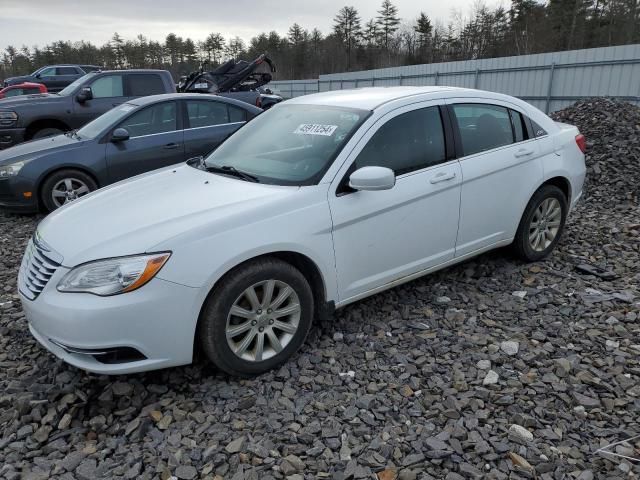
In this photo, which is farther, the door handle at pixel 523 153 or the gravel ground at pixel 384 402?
the door handle at pixel 523 153

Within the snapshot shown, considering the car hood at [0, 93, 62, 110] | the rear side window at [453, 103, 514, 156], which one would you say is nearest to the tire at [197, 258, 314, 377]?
the rear side window at [453, 103, 514, 156]

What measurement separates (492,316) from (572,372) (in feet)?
2.62

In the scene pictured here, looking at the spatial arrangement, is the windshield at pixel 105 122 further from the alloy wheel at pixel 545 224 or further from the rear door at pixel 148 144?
the alloy wheel at pixel 545 224

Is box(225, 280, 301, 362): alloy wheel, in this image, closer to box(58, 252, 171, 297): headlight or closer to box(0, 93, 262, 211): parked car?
box(58, 252, 171, 297): headlight

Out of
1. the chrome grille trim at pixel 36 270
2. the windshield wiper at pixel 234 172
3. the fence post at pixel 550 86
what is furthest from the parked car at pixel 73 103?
the fence post at pixel 550 86

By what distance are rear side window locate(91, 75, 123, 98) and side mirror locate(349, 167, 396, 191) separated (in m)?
8.69

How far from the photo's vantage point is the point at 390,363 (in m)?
3.25

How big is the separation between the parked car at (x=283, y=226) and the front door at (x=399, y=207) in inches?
0.4

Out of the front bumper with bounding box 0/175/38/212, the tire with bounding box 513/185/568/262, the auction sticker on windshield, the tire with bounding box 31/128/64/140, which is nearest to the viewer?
the auction sticker on windshield

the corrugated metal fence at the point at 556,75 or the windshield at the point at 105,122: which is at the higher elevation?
the corrugated metal fence at the point at 556,75

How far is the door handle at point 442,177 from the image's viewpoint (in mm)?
3660

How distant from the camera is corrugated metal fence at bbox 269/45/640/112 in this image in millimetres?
13898

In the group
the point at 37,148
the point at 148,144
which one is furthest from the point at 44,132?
the point at 148,144

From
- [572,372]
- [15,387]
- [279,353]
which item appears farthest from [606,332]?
[15,387]
